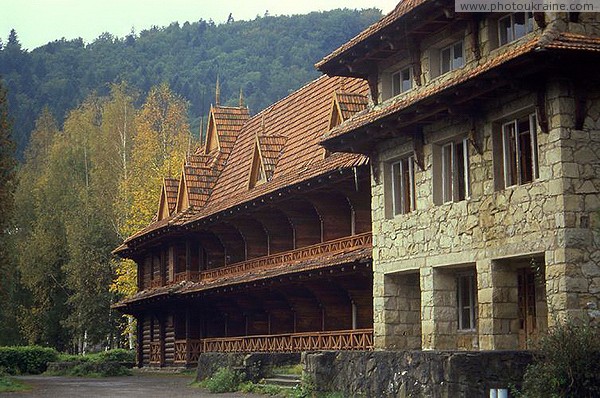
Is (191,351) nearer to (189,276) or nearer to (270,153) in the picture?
(189,276)

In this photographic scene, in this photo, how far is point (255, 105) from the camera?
530ft

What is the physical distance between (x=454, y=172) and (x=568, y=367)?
7.90 m

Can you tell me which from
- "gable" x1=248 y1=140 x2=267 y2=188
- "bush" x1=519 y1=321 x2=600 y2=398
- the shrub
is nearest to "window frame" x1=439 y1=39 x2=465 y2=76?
"bush" x1=519 y1=321 x2=600 y2=398

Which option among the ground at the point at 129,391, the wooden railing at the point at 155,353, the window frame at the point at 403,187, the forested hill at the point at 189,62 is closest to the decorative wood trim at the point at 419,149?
the window frame at the point at 403,187

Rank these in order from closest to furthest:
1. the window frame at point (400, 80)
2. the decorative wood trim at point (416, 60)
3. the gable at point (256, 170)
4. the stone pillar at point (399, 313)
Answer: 1. the decorative wood trim at point (416, 60)
2. the window frame at point (400, 80)
3. the stone pillar at point (399, 313)
4. the gable at point (256, 170)

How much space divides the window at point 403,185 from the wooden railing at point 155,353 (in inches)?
1056

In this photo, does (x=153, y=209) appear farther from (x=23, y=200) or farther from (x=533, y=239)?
(x=533, y=239)

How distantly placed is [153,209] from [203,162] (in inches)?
562

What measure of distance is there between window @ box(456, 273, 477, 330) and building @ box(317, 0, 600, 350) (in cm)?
3

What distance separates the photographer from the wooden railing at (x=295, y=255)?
31656 mm

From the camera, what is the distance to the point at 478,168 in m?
23.8

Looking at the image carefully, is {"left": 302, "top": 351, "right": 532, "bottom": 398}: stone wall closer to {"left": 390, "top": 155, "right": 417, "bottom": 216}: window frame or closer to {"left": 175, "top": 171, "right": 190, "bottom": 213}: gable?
{"left": 390, "top": 155, "right": 417, "bottom": 216}: window frame

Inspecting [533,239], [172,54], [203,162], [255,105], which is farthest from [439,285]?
[172,54]

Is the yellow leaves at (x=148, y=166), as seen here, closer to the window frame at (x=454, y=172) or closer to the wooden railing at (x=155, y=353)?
the wooden railing at (x=155, y=353)
